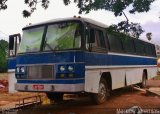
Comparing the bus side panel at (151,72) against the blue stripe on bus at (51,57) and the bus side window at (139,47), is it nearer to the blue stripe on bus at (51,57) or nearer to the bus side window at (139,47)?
the bus side window at (139,47)

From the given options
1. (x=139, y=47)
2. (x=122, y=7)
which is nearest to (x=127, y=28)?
(x=122, y=7)

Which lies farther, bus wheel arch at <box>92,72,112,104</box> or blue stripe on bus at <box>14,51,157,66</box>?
bus wheel arch at <box>92,72,112,104</box>

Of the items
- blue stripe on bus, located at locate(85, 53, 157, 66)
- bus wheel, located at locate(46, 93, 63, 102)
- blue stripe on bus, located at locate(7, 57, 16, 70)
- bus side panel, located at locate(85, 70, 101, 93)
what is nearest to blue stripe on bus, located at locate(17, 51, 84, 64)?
blue stripe on bus, located at locate(85, 53, 157, 66)

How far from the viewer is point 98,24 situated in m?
14.4

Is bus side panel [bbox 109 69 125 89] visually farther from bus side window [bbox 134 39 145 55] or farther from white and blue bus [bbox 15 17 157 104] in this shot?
bus side window [bbox 134 39 145 55]

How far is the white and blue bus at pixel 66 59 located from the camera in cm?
1234

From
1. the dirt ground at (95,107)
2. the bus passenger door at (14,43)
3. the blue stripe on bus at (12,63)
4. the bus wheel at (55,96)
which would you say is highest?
the bus passenger door at (14,43)

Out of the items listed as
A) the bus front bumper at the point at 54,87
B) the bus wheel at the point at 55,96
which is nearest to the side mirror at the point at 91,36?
the bus front bumper at the point at 54,87

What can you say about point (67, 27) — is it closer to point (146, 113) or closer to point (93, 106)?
point (93, 106)

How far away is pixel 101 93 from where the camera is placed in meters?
14.3

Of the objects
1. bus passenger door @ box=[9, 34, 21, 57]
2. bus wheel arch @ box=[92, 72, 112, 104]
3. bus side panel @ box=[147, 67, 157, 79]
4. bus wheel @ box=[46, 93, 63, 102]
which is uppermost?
bus passenger door @ box=[9, 34, 21, 57]

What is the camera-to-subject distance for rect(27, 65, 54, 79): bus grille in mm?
12594

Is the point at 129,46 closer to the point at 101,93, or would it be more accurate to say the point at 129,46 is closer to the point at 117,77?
the point at 117,77

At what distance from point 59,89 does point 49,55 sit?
1214 millimetres
